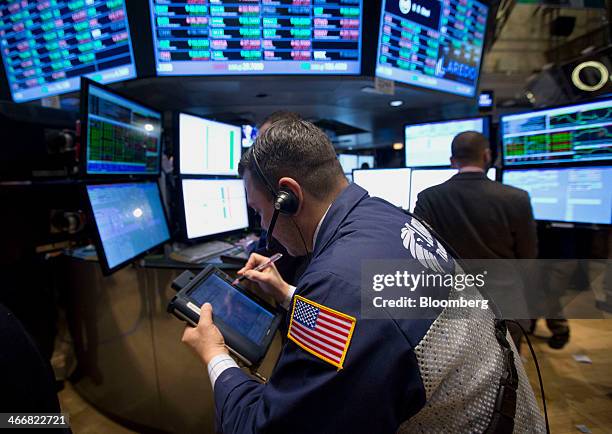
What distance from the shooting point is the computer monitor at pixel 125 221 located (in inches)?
53.6

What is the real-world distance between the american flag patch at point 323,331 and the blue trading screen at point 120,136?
116 centimetres

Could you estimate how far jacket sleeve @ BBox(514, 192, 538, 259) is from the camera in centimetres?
180

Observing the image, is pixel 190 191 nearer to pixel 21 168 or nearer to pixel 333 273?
pixel 21 168

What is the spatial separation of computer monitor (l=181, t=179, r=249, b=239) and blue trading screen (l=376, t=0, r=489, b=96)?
1.21 m

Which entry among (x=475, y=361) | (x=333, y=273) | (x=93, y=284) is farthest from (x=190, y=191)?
(x=475, y=361)

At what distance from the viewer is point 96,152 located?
4.66ft

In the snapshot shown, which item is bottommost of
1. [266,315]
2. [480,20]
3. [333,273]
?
[266,315]

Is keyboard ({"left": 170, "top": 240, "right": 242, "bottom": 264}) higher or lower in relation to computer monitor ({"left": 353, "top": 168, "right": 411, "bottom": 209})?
lower

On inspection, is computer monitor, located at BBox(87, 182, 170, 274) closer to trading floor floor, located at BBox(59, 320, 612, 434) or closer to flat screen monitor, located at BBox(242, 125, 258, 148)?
flat screen monitor, located at BBox(242, 125, 258, 148)

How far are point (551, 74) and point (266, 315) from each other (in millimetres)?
3428

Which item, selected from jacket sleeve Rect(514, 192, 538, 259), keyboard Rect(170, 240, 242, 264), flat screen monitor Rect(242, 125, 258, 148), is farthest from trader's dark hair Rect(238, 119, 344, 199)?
flat screen monitor Rect(242, 125, 258, 148)

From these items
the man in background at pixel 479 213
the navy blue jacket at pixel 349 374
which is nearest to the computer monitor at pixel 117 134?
the navy blue jacket at pixel 349 374

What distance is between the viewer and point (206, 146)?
6.17 feet

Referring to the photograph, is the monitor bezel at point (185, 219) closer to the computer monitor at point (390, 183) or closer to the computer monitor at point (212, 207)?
the computer monitor at point (212, 207)
